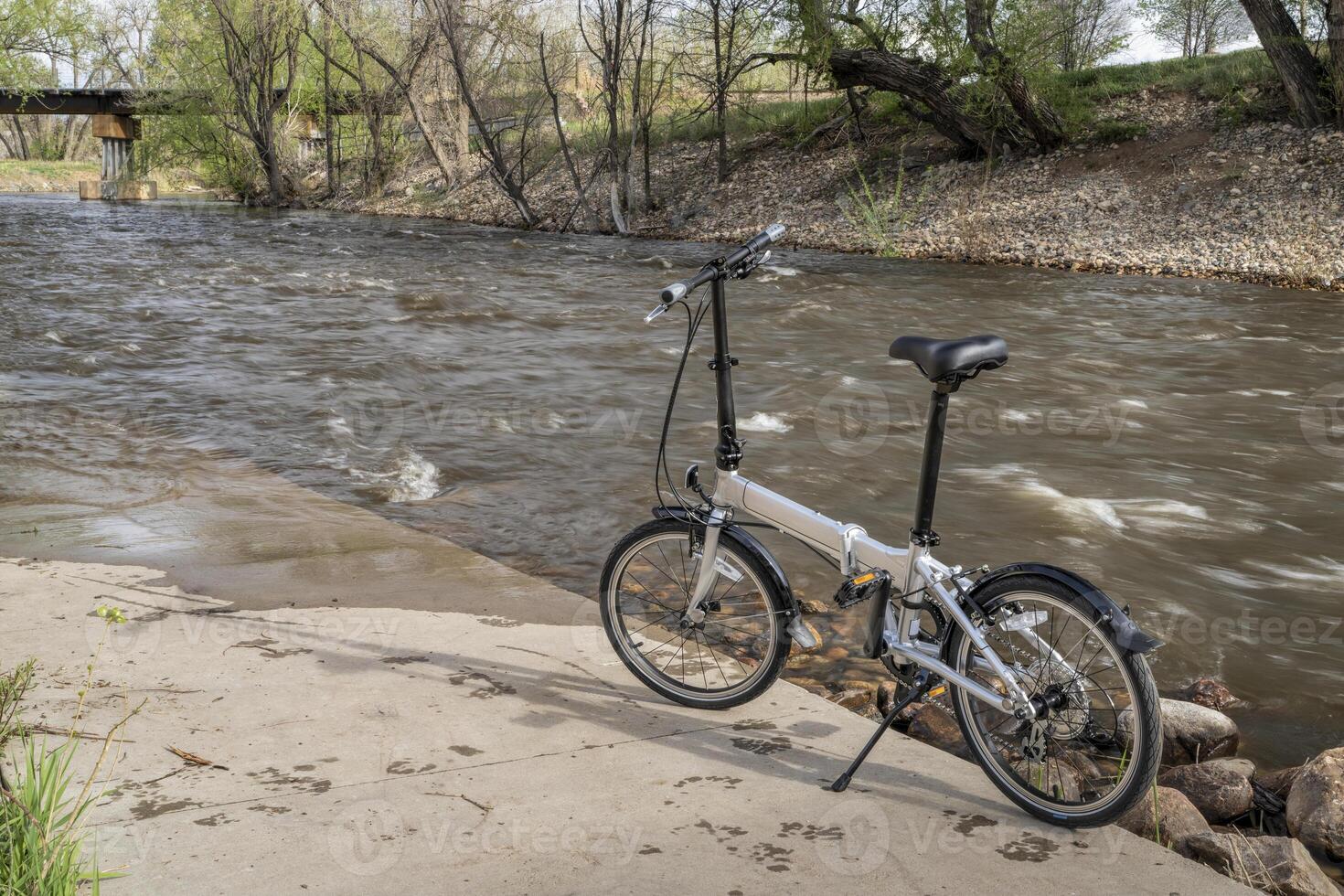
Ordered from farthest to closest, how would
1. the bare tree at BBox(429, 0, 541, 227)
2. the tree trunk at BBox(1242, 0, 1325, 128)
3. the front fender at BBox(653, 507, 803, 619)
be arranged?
the bare tree at BBox(429, 0, 541, 227) < the tree trunk at BBox(1242, 0, 1325, 128) < the front fender at BBox(653, 507, 803, 619)

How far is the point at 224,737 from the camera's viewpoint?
3365 millimetres

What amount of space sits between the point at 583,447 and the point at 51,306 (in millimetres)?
9264

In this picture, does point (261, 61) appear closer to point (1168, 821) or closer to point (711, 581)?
point (711, 581)

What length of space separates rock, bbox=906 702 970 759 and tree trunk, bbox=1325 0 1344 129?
18.9 metres

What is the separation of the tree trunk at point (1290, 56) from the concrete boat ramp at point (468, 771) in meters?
19.9

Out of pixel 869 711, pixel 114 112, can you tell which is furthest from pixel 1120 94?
pixel 114 112

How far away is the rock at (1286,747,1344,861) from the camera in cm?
322

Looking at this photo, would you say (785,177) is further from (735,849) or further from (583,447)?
(735,849)

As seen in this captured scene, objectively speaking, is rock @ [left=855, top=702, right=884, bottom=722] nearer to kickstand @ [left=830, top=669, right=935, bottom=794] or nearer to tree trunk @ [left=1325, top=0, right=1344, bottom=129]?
kickstand @ [left=830, top=669, right=935, bottom=794]

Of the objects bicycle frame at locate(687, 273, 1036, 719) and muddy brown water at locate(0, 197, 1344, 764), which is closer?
bicycle frame at locate(687, 273, 1036, 719)

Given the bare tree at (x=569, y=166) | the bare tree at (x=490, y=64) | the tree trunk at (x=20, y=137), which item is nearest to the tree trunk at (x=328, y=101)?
the bare tree at (x=490, y=64)

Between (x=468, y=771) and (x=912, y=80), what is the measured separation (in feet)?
70.4

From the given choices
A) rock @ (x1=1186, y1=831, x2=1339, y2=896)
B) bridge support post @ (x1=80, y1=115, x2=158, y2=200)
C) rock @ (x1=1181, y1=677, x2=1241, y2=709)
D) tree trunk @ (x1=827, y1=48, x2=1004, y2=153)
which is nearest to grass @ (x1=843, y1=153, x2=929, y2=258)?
tree trunk @ (x1=827, y1=48, x2=1004, y2=153)

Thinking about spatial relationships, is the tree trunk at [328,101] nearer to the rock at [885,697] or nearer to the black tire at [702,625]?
the black tire at [702,625]
